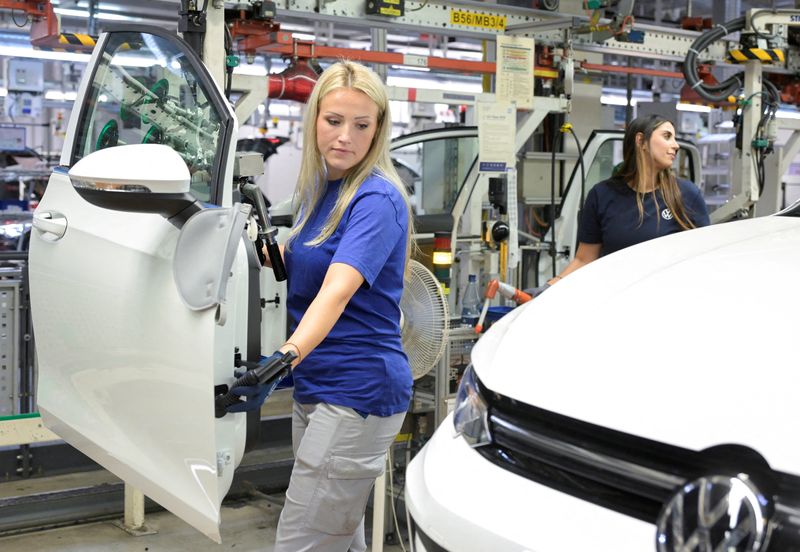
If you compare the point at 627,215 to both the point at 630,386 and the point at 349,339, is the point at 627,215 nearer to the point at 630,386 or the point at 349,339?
the point at 349,339

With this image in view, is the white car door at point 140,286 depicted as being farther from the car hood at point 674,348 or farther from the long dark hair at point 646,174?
the long dark hair at point 646,174

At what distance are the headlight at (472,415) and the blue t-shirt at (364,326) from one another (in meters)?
0.32

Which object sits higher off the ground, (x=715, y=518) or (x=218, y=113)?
(x=218, y=113)

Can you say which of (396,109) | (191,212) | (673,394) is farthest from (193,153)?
(396,109)

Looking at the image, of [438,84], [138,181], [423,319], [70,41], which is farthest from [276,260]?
[438,84]

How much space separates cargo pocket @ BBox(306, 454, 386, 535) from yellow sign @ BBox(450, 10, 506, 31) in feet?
14.3

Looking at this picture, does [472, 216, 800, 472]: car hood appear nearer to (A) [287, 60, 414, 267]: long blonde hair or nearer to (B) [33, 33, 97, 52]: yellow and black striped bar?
(A) [287, 60, 414, 267]: long blonde hair

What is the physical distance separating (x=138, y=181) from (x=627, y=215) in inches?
98.8

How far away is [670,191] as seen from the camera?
13.2 ft

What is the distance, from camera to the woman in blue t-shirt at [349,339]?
7.43ft

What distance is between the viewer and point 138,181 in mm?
1985

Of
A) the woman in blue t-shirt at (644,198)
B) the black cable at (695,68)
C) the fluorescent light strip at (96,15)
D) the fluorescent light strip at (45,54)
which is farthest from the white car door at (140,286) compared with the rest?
the fluorescent light strip at (45,54)

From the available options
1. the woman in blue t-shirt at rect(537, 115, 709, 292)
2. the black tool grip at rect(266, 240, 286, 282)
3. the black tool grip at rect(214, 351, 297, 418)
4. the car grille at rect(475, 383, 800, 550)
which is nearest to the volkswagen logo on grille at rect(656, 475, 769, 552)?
the car grille at rect(475, 383, 800, 550)

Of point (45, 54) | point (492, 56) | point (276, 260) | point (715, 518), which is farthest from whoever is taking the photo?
point (45, 54)
